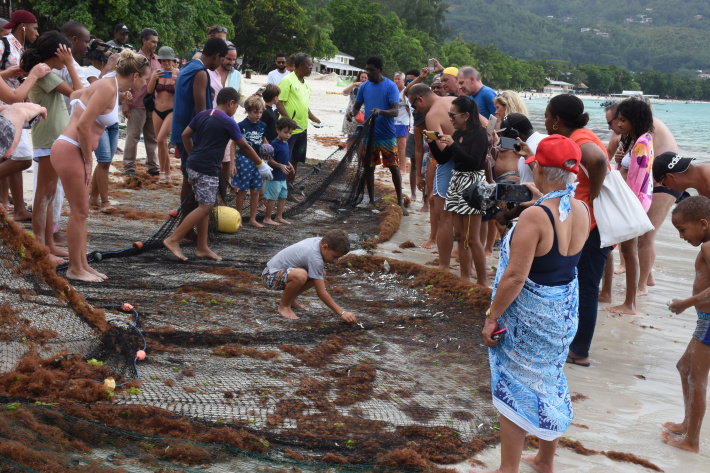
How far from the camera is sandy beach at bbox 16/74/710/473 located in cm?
364

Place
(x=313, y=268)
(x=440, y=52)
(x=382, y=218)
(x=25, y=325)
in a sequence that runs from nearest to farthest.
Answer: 1. (x=25, y=325)
2. (x=313, y=268)
3. (x=382, y=218)
4. (x=440, y=52)

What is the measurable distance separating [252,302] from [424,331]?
1.42 meters

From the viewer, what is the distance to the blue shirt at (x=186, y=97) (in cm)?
686

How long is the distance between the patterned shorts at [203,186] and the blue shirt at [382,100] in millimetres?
3776

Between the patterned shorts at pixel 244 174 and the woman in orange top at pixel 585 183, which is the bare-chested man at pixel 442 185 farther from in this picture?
the patterned shorts at pixel 244 174

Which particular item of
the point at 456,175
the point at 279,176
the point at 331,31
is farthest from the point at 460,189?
the point at 331,31

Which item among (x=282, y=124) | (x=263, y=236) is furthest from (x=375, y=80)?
(x=263, y=236)

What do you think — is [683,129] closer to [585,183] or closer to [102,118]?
[585,183]

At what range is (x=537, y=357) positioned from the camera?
3.06 meters

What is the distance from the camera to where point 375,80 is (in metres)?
9.48

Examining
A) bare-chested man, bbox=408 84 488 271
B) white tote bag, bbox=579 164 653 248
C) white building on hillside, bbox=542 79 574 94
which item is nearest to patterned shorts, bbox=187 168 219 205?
bare-chested man, bbox=408 84 488 271

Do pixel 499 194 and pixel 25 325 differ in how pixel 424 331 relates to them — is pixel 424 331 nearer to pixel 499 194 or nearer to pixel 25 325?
pixel 499 194

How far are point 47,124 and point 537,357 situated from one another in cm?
497

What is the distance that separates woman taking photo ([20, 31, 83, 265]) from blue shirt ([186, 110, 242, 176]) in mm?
1255
